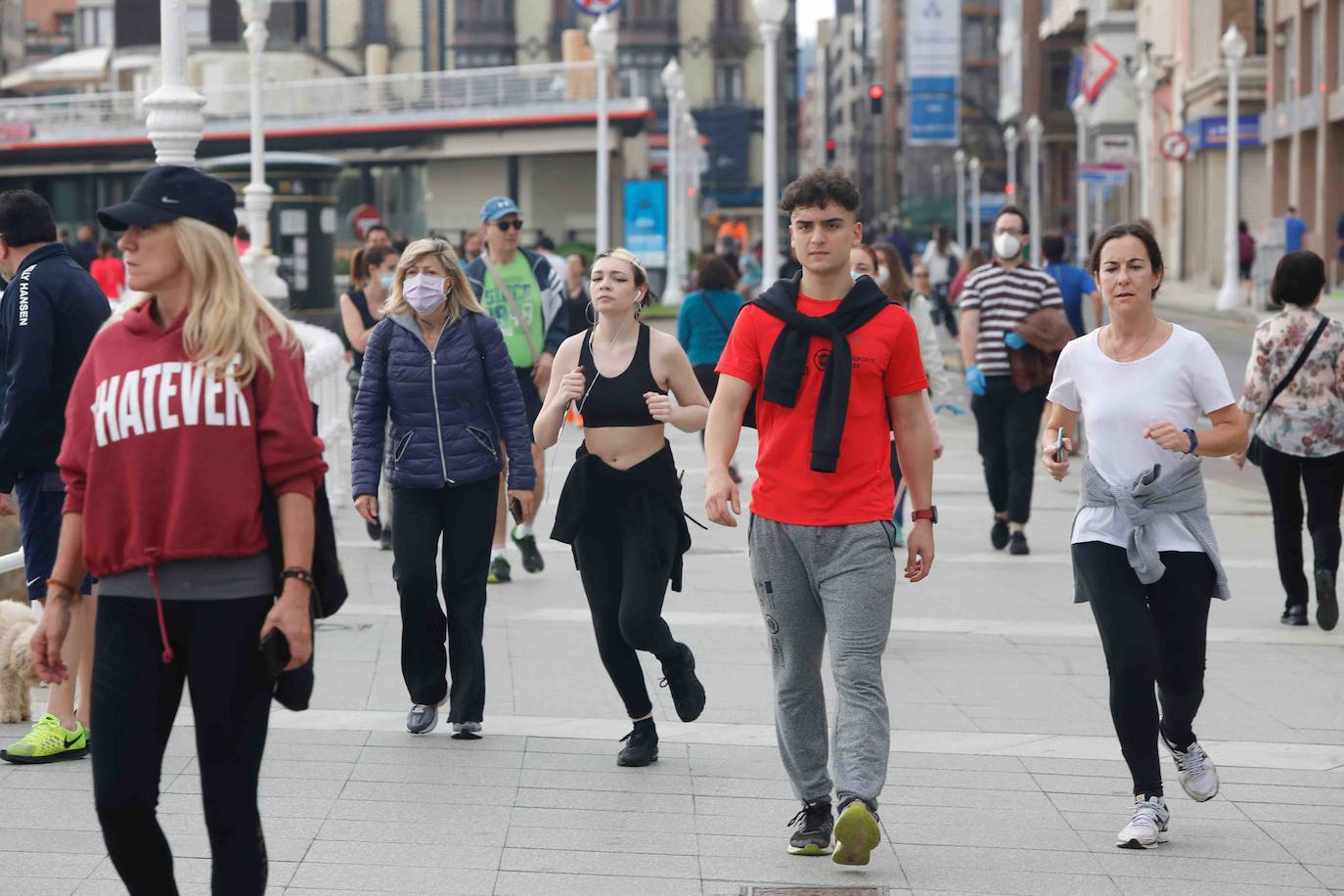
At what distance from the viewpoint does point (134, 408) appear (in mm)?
3848

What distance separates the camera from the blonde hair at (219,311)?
3.85 m

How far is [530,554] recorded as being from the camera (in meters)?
10.7

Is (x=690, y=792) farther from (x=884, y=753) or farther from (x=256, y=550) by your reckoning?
(x=256, y=550)

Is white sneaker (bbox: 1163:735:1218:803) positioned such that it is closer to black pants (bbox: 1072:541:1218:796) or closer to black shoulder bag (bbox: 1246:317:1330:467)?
black pants (bbox: 1072:541:1218:796)

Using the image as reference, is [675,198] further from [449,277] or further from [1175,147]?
[449,277]

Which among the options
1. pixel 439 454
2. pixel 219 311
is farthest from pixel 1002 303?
pixel 219 311

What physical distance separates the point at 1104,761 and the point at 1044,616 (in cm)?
306

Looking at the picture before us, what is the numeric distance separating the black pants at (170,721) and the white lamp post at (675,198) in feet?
119

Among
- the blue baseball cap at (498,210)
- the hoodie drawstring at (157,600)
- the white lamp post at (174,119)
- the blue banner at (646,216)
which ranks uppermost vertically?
the blue banner at (646,216)

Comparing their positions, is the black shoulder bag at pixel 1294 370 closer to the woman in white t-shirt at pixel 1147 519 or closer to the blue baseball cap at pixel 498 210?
the woman in white t-shirt at pixel 1147 519

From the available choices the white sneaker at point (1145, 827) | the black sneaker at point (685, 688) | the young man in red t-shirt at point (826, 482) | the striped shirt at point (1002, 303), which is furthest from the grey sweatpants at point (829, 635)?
the striped shirt at point (1002, 303)

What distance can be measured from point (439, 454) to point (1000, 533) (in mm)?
5548

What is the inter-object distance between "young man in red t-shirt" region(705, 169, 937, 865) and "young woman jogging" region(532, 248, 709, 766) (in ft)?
3.56

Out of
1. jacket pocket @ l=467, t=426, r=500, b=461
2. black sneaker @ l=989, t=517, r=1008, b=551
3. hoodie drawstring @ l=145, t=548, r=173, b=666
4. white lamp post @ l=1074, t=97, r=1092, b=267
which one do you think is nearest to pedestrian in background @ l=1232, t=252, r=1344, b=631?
black sneaker @ l=989, t=517, r=1008, b=551
